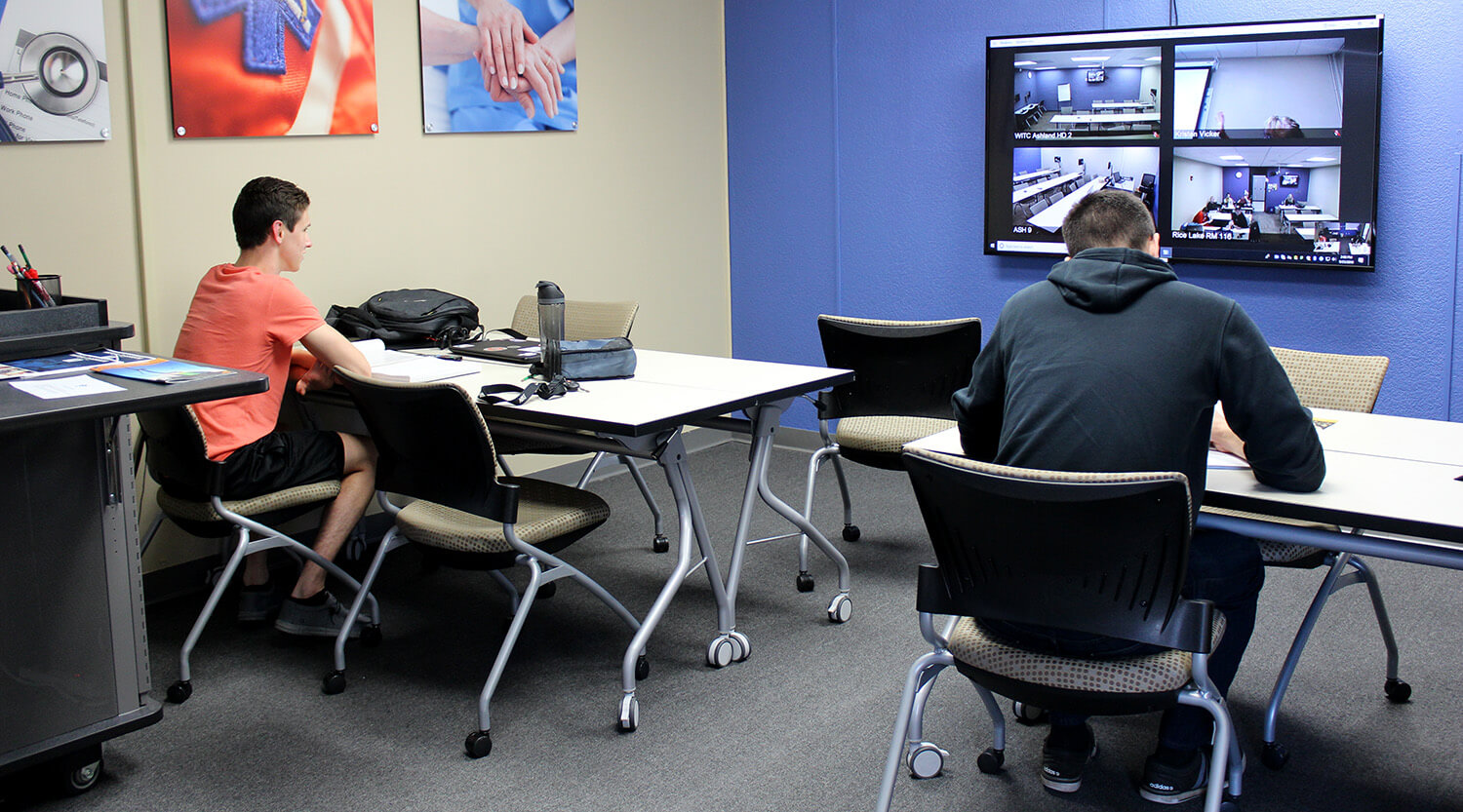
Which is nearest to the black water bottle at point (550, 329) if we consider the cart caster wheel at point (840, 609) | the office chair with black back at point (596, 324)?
the office chair with black back at point (596, 324)

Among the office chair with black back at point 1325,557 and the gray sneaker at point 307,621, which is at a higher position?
the office chair with black back at point 1325,557

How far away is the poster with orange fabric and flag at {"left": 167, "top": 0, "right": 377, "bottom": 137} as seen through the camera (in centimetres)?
372

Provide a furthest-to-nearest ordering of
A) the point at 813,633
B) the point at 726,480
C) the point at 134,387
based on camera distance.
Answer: the point at 726,480
the point at 813,633
the point at 134,387

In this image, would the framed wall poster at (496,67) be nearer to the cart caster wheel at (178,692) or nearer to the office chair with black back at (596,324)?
the office chair with black back at (596,324)

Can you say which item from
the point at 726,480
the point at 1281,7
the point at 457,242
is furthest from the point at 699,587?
the point at 1281,7

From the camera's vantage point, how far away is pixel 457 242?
4.59 metres

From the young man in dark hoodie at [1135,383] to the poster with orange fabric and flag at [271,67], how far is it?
2741 mm

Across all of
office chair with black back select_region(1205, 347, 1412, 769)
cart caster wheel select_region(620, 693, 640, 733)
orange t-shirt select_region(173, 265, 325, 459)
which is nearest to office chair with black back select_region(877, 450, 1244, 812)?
office chair with black back select_region(1205, 347, 1412, 769)

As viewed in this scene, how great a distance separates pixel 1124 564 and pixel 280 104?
3.20 m

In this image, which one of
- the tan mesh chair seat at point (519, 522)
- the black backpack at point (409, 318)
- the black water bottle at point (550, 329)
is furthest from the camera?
the black backpack at point (409, 318)

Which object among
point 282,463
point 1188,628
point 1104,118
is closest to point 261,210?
point 282,463

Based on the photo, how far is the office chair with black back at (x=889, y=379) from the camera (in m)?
3.68

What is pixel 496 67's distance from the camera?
466 cm

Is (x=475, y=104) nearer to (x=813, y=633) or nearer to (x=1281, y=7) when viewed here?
(x=813, y=633)
